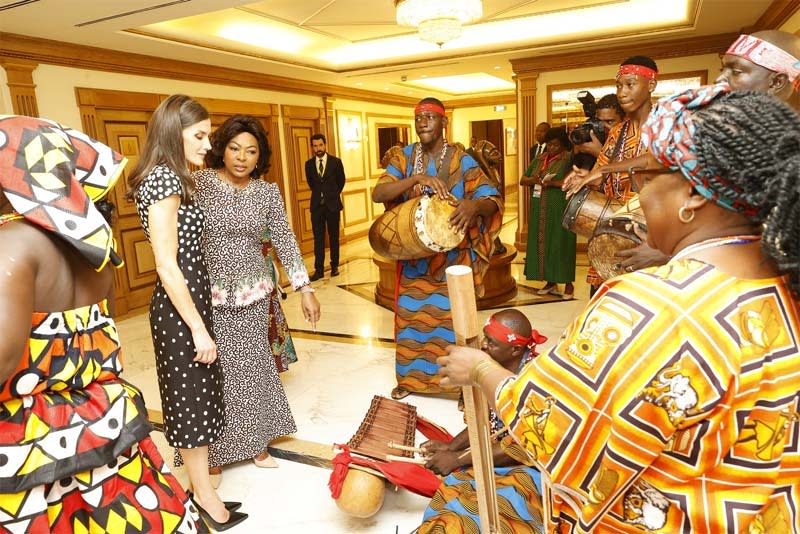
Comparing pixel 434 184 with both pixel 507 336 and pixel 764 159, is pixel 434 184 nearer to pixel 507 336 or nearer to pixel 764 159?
pixel 507 336

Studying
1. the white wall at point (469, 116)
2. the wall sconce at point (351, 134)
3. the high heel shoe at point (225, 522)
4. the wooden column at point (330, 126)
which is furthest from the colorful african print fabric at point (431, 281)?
the white wall at point (469, 116)

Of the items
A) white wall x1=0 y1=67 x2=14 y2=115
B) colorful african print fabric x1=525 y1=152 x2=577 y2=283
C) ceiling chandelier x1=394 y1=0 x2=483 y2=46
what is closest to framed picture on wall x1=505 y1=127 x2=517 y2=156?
colorful african print fabric x1=525 y1=152 x2=577 y2=283

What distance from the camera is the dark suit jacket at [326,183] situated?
24.6 ft

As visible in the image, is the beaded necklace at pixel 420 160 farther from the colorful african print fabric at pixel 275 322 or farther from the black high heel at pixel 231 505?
the black high heel at pixel 231 505

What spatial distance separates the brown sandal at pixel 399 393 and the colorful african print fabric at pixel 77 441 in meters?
2.16

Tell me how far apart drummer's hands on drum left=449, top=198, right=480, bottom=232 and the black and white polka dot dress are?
1438 mm

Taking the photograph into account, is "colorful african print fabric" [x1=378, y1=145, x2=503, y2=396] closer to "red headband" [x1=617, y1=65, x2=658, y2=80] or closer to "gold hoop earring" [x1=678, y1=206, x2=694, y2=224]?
"red headband" [x1=617, y1=65, x2=658, y2=80]

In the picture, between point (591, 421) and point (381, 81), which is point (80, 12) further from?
point (381, 81)

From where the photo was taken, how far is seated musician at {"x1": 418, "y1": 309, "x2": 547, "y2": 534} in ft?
5.55

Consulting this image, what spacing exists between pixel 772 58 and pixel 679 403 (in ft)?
5.47

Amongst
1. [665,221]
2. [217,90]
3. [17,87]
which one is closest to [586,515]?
[665,221]

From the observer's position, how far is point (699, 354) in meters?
0.76

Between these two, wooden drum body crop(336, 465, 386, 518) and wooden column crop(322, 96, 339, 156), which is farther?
wooden column crop(322, 96, 339, 156)

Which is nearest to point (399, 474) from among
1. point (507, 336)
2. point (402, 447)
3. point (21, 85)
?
point (402, 447)
